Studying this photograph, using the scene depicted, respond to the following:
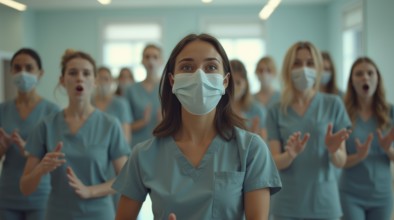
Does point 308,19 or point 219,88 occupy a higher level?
point 308,19

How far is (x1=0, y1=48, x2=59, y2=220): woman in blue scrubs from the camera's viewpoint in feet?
7.89

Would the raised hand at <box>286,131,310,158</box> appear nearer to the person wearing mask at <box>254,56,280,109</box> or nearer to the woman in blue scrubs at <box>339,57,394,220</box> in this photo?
the woman in blue scrubs at <box>339,57,394,220</box>

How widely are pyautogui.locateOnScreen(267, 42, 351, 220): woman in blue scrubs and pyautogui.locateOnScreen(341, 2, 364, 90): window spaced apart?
447cm

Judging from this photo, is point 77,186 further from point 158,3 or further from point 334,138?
point 158,3

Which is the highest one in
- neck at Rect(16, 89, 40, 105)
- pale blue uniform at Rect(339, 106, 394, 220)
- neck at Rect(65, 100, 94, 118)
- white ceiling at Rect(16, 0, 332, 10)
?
white ceiling at Rect(16, 0, 332, 10)

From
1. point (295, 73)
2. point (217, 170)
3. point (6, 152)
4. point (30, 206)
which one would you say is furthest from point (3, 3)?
point (217, 170)

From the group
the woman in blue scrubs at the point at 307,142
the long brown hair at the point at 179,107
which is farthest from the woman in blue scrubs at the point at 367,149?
the long brown hair at the point at 179,107

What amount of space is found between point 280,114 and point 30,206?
1.37m

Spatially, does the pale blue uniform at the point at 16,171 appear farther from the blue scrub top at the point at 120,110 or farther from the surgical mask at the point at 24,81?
the blue scrub top at the point at 120,110

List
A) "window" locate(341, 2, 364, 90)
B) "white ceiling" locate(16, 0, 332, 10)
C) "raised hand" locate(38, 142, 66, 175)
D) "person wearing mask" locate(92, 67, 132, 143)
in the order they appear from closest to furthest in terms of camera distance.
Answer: "raised hand" locate(38, 142, 66, 175) → "person wearing mask" locate(92, 67, 132, 143) → "window" locate(341, 2, 364, 90) → "white ceiling" locate(16, 0, 332, 10)

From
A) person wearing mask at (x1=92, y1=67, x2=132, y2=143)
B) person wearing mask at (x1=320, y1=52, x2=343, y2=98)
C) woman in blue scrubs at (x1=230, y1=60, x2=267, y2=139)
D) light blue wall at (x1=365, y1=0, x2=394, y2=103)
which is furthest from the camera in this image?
light blue wall at (x1=365, y1=0, x2=394, y2=103)

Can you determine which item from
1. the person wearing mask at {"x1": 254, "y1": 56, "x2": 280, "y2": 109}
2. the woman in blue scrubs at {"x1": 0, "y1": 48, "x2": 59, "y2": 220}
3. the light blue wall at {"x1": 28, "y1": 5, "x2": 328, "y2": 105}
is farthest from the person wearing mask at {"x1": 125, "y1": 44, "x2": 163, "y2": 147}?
the light blue wall at {"x1": 28, "y1": 5, "x2": 328, "y2": 105}

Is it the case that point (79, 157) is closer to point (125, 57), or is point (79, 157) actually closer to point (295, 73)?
point (295, 73)

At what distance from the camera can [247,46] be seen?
892 cm
